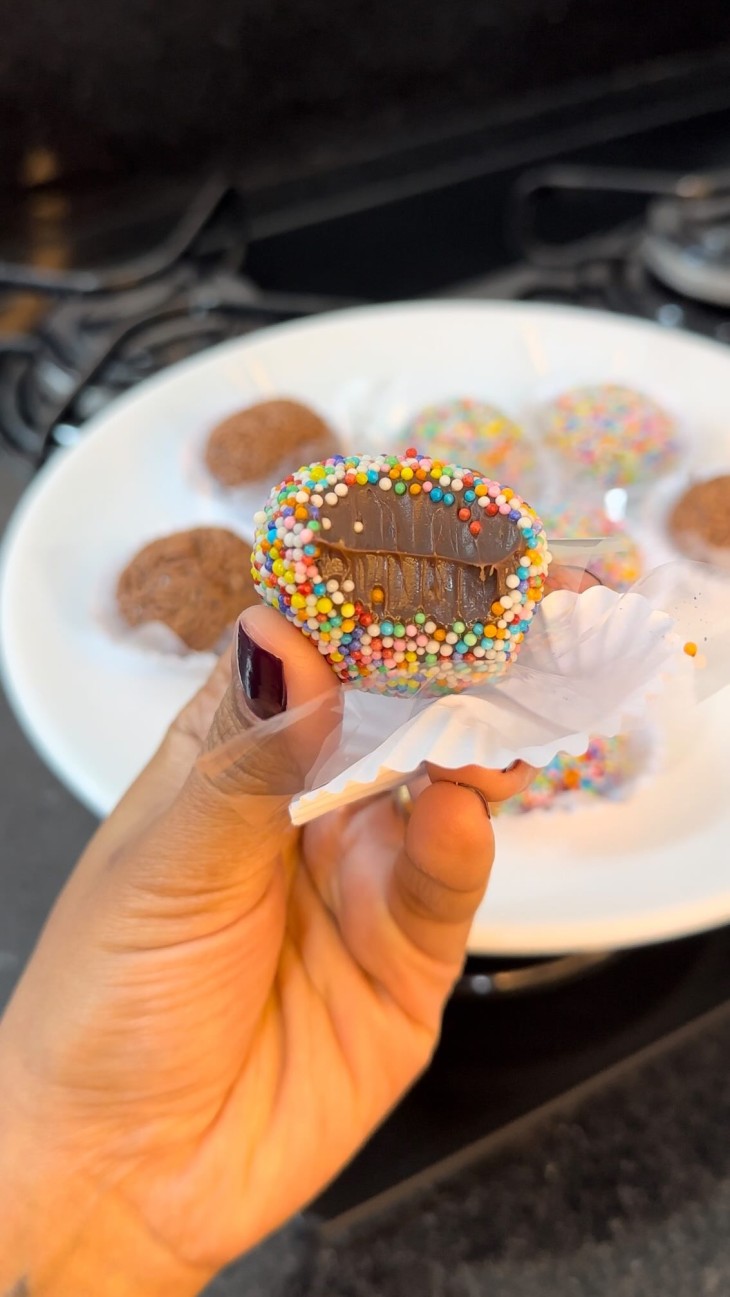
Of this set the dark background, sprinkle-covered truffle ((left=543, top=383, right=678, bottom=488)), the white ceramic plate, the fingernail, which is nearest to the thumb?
the fingernail

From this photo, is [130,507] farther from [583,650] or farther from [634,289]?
[634,289]

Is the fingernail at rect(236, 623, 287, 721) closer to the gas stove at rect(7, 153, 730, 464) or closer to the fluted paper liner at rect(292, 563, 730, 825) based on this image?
the fluted paper liner at rect(292, 563, 730, 825)

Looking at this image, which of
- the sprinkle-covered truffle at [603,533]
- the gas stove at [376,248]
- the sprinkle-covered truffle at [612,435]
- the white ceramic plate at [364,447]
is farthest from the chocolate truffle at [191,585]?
the sprinkle-covered truffle at [612,435]

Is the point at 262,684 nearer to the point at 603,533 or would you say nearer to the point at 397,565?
the point at 397,565

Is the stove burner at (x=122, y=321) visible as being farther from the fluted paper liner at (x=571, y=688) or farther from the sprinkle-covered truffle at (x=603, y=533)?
the fluted paper liner at (x=571, y=688)

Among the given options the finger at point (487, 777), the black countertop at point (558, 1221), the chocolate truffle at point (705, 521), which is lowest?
the black countertop at point (558, 1221)
